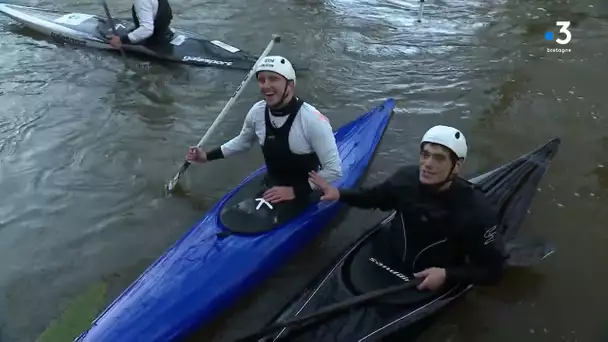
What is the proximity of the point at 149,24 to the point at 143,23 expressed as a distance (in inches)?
3.1

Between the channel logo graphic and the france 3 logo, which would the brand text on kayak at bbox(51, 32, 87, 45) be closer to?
the france 3 logo

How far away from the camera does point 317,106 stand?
6.79 m

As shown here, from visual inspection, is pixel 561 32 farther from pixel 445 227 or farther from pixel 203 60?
pixel 445 227

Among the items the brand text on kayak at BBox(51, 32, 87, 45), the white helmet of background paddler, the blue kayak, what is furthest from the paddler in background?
the white helmet of background paddler

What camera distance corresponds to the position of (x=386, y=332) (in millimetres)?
3229

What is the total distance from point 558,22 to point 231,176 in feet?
20.3

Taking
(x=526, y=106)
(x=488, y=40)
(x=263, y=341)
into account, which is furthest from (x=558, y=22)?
(x=263, y=341)

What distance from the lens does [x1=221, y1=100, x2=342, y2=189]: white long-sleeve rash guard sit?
3.80 m

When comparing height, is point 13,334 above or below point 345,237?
below

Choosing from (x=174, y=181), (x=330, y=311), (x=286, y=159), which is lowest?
(x=174, y=181)

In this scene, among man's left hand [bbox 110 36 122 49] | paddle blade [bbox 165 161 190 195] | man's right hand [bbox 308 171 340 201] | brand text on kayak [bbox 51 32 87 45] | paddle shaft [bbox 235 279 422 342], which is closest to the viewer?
paddle shaft [bbox 235 279 422 342]

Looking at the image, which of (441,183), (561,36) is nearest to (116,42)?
(441,183)

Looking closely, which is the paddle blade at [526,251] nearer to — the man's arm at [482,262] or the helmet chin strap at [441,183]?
the man's arm at [482,262]

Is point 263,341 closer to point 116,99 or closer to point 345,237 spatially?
point 345,237
